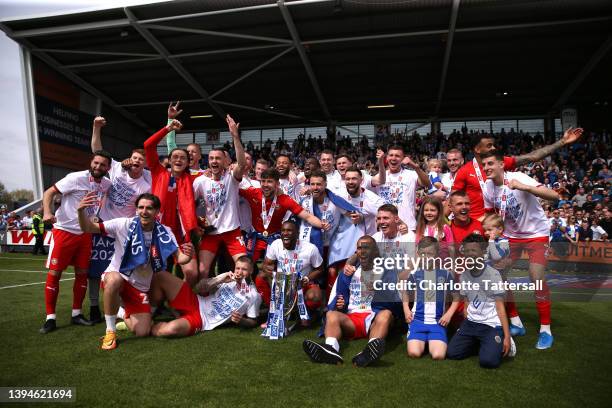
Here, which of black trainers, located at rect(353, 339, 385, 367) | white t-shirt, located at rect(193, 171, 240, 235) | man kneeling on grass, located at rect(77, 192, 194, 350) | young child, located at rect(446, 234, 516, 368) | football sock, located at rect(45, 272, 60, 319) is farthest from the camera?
white t-shirt, located at rect(193, 171, 240, 235)

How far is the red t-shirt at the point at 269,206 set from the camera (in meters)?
5.60

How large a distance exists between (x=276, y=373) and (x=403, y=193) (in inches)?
134

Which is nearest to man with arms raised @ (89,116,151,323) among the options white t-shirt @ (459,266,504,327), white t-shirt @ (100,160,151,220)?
white t-shirt @ (100,160,151,220)

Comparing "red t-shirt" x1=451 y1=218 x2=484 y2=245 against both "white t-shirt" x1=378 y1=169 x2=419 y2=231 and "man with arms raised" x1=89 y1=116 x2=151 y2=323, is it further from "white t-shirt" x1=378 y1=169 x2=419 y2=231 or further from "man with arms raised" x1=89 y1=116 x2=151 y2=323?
"man with arms raised" x1=89 y1=116 x2=151 y2=323

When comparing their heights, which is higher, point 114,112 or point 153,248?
point 114,112

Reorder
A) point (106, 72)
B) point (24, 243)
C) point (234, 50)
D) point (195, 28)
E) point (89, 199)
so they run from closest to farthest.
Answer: point (89, 199), point (24, 243), point (195, 28), point (234, 50), point (106, 72)

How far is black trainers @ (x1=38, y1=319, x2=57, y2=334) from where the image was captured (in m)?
4.96

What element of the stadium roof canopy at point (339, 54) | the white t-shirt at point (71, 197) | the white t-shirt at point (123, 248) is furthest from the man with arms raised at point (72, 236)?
the stadium roof canopy at point (339, 54)

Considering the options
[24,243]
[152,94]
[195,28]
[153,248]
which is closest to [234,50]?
[195,28]

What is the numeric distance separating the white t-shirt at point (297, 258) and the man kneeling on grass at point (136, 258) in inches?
45.1

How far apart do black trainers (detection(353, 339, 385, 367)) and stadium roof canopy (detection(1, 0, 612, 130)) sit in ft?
51.3

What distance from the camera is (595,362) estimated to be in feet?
13.1

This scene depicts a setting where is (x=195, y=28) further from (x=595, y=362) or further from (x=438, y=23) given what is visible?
(x=595, y=362)

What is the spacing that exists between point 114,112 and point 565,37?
2647cm
